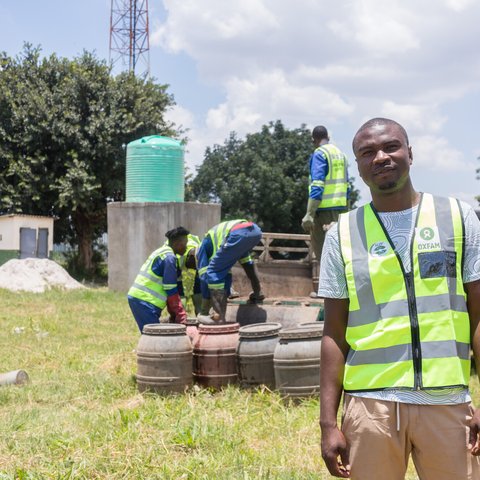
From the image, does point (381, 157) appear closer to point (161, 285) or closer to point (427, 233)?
point (427, 233)

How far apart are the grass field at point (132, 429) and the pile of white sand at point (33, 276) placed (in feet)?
29.7

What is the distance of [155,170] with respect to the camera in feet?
54.7

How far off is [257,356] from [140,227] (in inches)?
412

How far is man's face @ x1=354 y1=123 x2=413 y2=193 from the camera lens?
2.68 metres

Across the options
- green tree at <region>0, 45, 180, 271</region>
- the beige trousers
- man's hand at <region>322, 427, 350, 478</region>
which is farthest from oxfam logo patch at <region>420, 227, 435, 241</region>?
green tree at <region>0, 45, 180, 271</region>

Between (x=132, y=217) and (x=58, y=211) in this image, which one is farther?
(x=58, y=211)

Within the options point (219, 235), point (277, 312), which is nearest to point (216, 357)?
point (277, 312)

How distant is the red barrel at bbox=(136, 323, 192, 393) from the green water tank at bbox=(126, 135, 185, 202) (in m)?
9.63

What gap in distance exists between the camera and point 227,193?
35.0 m

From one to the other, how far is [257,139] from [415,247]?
34625 mm

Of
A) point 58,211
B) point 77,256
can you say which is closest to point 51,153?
point 58,211

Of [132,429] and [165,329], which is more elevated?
[165,329]

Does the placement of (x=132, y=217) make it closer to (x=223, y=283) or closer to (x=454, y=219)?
(x=223, y=283)

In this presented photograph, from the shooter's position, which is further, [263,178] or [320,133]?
[263,178]
